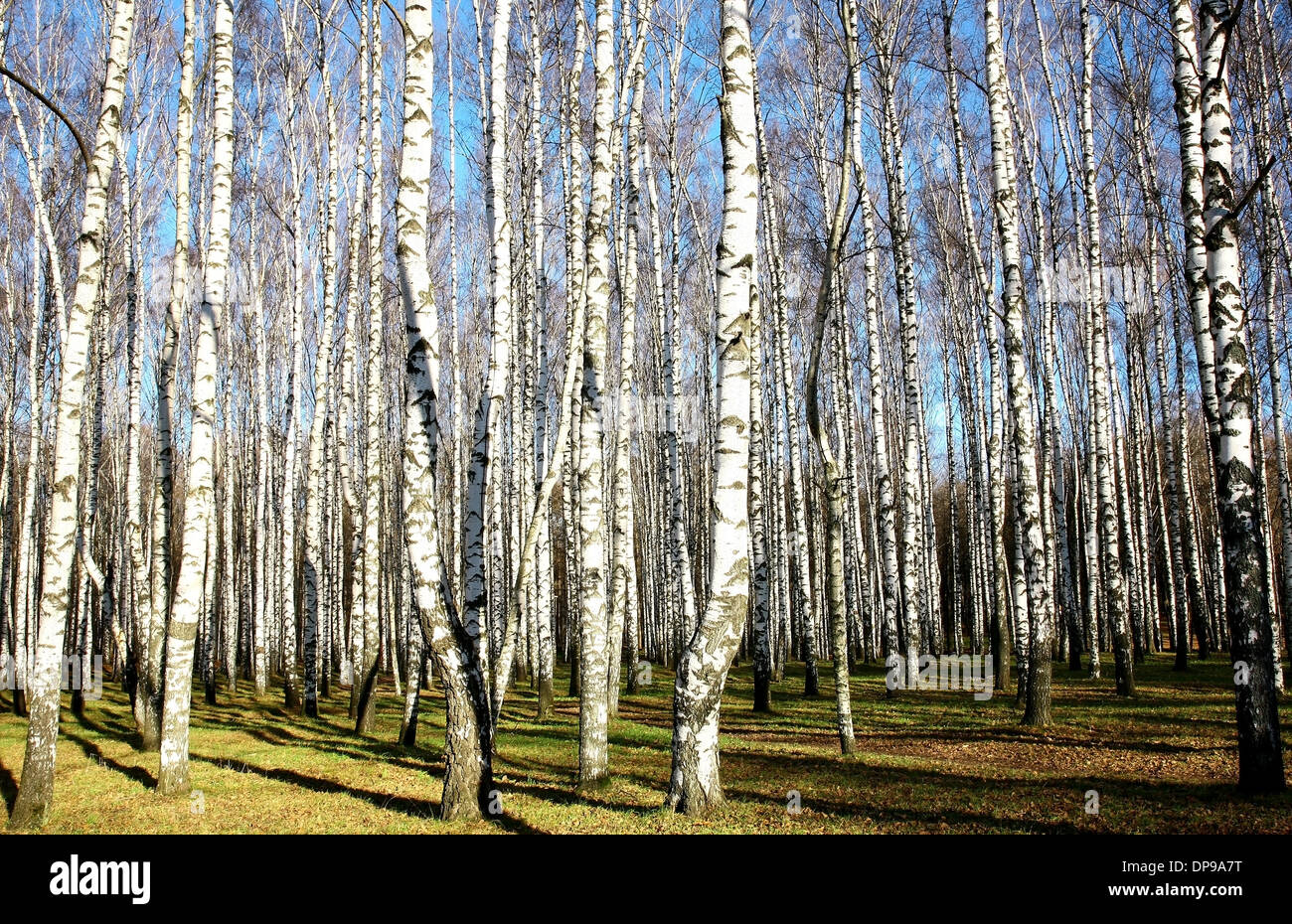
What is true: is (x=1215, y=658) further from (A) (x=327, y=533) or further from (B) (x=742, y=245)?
(A) (x=327, y=533)

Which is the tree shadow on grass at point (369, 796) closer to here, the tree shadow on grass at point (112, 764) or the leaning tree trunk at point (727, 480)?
the tree shadow on grass at point (112, 764)

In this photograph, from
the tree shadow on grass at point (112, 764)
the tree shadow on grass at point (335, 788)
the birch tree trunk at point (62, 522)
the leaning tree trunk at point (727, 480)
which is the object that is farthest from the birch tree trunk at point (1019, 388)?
the tree shadow on grass at point (112, 764)

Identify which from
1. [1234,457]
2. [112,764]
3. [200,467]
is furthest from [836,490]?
[112,764]

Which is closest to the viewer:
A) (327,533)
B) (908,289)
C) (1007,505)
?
(908,289)

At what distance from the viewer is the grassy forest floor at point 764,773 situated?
5.17 meters

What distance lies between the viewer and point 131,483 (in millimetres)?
11867

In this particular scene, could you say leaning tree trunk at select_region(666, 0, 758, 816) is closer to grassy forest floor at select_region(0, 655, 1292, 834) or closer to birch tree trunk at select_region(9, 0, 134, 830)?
grassy forest floor at select_region(0, 655, 1292, 834)

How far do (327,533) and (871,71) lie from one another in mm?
17143

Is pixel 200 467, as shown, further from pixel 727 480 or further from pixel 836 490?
pixel 836 490

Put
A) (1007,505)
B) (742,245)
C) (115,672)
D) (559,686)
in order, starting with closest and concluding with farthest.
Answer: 1. (742,245)
2. (559,686)
3. (115,672)
4. (1007,505)

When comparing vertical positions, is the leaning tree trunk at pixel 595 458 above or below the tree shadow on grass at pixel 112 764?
above

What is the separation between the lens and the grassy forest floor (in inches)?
203

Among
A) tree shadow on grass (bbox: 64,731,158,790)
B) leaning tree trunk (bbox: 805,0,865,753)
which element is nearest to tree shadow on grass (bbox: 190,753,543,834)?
tree shadow on grass (bbox: 64,731,158,790)

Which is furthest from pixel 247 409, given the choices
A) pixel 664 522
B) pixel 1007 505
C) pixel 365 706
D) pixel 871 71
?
pixel 1007 505
